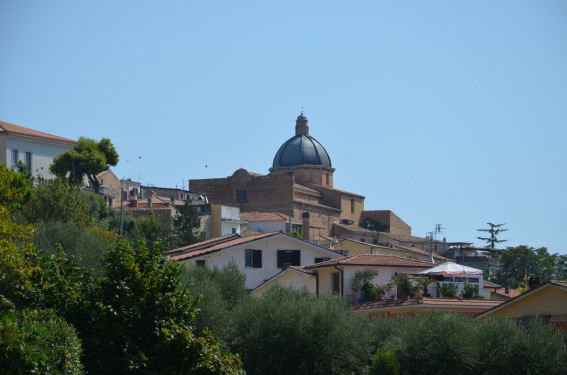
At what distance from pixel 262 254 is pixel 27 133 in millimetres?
29775

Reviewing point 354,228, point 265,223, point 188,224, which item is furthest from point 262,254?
point 354,228

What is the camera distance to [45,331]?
2064 centimetres

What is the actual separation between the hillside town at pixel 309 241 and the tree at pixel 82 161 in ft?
1.08

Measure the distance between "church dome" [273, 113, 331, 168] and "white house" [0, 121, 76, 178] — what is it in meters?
39.8

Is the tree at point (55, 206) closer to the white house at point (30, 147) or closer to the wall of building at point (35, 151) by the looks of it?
the white house at point (30, 147)

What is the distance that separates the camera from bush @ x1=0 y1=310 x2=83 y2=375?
19.5 metres

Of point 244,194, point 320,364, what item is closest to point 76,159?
point 244,194

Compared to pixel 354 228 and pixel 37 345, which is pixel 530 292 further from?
pixel 354 228

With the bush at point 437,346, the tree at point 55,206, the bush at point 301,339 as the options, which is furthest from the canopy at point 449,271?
the tree at point 55,206

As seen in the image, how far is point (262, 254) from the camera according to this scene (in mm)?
53250

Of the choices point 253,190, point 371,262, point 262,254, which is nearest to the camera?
point 371,262

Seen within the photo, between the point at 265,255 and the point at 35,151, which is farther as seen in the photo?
the point at 35,151

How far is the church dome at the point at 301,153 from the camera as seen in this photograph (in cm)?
11950

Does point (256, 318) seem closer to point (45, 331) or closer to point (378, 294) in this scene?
point (378, 294)
